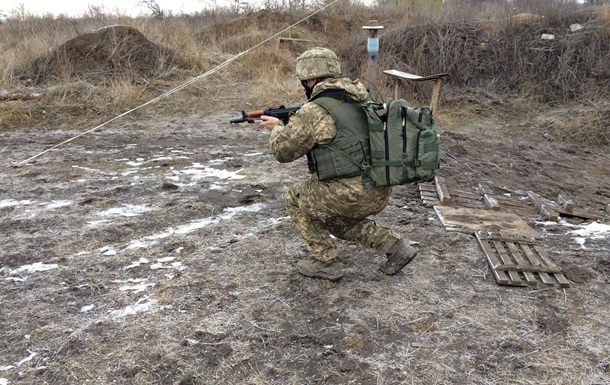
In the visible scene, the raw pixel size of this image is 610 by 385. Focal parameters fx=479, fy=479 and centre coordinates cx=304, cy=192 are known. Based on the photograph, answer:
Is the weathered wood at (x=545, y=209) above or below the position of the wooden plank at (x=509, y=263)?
below

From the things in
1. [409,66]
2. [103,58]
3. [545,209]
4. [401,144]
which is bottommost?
Answer: [545,209]

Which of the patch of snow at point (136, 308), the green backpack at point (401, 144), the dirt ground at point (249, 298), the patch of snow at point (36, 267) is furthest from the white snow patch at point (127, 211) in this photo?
the green backpack at point (401, 144)

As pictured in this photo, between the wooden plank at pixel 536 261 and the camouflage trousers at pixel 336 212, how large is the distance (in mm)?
1070

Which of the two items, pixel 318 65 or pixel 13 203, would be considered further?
pixel 13 203

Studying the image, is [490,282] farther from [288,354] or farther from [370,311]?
[288,354]

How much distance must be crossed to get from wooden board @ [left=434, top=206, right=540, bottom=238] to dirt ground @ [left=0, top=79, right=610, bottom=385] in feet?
0.39

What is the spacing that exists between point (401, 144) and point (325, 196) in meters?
0.56

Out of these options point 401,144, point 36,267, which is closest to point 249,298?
point 401,144

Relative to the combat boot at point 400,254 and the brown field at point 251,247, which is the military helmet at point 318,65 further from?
the brown field at point 251,247

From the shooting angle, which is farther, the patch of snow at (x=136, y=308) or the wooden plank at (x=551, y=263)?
the wooden plank at (x=551, y=263)

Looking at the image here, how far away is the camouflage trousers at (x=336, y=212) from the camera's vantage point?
9.66 feet

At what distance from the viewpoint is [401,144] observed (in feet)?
9.39

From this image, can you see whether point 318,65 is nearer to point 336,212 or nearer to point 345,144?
point 345,144

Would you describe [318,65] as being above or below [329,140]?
above
